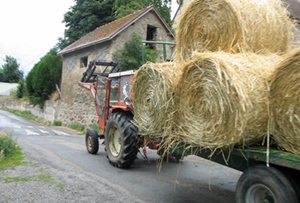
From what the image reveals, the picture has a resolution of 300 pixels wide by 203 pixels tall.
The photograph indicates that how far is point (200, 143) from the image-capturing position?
130 inches

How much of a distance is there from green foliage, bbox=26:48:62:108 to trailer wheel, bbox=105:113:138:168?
53.3 feet

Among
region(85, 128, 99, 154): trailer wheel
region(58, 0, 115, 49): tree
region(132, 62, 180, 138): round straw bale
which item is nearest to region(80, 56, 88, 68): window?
region(58, 0, 115, 49): tree

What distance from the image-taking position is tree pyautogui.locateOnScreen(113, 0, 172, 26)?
21.2 m

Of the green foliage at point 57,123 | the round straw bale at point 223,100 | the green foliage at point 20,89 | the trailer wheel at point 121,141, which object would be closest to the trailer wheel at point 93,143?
the trailer wheel at point 121,141

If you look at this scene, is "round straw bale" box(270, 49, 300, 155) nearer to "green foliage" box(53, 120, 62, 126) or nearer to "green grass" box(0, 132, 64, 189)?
"green grass" box(0, 132, 64, 189)

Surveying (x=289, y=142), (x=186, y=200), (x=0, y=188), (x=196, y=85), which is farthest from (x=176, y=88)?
(x=0, y=188)

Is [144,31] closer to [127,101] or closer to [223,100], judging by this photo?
[127,101]

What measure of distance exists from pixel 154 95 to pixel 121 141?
212cm

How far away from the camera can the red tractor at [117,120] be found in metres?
5.84

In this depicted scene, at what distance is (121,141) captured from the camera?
595 cm

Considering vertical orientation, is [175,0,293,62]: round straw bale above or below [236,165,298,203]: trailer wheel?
above

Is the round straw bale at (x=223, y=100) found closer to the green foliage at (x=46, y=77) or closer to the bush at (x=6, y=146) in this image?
the bush at (x=6, y=146)

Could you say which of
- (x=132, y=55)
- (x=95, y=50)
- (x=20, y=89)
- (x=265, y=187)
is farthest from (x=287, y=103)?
(x=20, y=89)

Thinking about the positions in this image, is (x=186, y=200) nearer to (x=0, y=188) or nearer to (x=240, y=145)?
(x=240, y=145)
